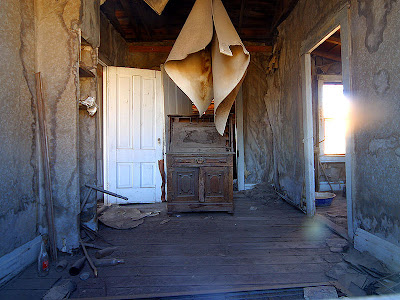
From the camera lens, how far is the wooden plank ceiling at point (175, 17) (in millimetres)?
4211

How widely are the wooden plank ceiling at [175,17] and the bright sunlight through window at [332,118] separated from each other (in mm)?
1885

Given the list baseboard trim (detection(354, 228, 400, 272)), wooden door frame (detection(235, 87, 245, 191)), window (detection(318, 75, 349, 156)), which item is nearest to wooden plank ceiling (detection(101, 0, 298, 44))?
wooden door frame (detection(235, 87, 245, 191))

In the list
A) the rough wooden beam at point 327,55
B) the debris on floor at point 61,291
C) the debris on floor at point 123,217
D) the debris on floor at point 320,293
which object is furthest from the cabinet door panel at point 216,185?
the rough wooden beam at point 327,55

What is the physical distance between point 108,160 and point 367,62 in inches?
164

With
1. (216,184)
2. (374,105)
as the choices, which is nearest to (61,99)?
(216,184)

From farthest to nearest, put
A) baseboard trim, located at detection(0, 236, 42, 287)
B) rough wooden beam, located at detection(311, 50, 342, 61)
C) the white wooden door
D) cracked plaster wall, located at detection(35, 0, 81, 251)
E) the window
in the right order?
the window
rough wooden beam, located at detection(311, 50, 342, 61)
the white wooden door
cracked plaster wall, located at detection(35, 0, 81, 251)
baseboard trim, located at detection(0, 236, 42, 287)

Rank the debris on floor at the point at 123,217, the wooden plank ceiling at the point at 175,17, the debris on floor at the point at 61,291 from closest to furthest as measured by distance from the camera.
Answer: the debris on floor at the point at 61,291, the debris on floor at the point at 123,217, the wooden plank ceiling at the point at 175,17

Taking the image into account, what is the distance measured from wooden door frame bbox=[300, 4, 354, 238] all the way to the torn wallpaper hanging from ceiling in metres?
1.43

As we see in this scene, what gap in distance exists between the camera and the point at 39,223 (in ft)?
7.58

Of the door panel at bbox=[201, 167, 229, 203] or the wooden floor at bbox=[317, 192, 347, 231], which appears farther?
the door panel at bbox=[201, 167, 229, 203]

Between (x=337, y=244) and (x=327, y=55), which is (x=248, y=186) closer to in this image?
(x=337, y=244)

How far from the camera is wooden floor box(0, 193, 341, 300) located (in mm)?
1873

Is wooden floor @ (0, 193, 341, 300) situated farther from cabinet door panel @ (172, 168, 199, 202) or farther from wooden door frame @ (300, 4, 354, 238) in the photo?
wooden door frame @ (300, 4, 354, 238)

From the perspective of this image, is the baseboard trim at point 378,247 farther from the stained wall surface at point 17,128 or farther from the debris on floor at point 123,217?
the stained wall surface at point 17,128
